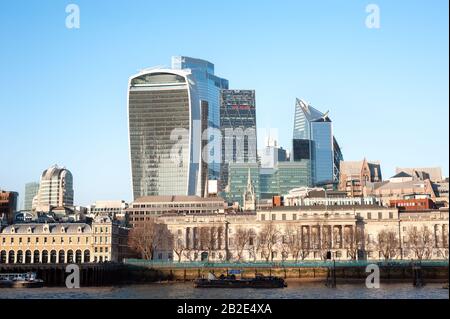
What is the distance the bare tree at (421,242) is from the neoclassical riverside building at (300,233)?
2.38ft

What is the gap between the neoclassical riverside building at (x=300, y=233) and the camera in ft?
437

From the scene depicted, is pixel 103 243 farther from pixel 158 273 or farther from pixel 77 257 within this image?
pixel 158 273

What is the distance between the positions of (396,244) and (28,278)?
225ft

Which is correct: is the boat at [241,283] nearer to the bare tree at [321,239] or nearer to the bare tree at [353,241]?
the bare tree at [321,239]

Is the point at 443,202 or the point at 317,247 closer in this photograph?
the point at 317,247

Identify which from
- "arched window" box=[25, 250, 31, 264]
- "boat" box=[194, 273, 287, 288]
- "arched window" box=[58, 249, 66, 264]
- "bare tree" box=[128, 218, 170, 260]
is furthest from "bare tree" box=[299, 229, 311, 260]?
"arched window" box=[25, 250, 31, 264]

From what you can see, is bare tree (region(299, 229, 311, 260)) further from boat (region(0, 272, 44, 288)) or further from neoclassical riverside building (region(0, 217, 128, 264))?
boat (region(0, 272, 44, 288))

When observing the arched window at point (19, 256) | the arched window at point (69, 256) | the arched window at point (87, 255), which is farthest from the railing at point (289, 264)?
the arched window at point (19, 256)

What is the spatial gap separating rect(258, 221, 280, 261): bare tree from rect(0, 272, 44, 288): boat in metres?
45.5

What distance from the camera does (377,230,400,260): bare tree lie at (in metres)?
130

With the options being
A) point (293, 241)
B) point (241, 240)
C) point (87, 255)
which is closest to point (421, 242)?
point (293, 241)

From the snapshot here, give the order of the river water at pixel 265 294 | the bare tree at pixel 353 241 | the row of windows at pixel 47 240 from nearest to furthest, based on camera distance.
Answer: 1. the river water at pixel 265 294
2. the row of windows at pixel 47 240
3. the bare tree at pixel 353 241

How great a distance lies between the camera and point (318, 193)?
181 m
